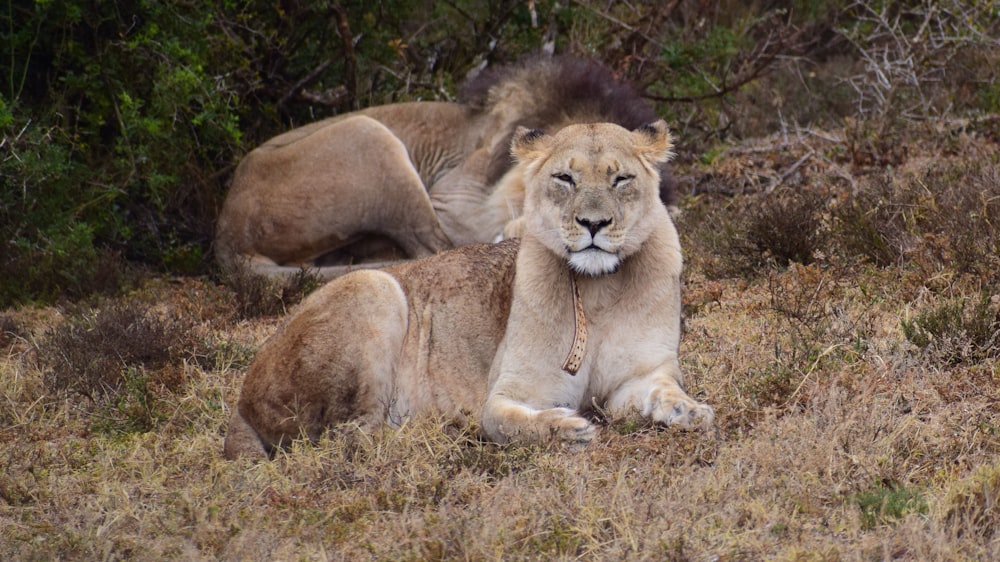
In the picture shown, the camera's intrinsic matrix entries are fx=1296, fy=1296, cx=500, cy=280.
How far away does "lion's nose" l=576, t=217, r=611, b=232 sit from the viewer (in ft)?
15.9

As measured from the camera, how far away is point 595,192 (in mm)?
4922

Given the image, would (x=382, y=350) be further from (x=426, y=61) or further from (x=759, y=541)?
(x=426, y=61)

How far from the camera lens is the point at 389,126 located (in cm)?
896

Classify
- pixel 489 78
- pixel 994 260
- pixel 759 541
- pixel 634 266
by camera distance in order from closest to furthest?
pixel 759 541 → pixel 634 266 → pixel 994 260 → pixel 489 78

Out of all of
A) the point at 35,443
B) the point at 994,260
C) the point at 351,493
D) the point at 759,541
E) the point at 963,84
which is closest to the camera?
the point at 759,541

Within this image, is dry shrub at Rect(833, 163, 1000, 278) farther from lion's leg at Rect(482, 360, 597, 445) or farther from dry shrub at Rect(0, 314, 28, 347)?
dry shrub at Rect(0, 314, 28, 347)

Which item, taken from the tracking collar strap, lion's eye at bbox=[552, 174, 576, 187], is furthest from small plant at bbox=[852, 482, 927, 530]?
lion's eye at bbox=[552, 174, 576, 187]

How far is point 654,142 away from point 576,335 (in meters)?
0.88

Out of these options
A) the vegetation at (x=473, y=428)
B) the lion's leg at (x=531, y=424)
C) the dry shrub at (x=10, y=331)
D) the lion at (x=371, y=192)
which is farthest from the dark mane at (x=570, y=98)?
the lion's leg at (x=531, y=424)

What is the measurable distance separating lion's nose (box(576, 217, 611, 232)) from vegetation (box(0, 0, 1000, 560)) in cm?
75

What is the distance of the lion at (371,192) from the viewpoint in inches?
329

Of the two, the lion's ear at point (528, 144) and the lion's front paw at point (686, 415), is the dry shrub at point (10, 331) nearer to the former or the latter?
the lion's ear at point (528, 144)

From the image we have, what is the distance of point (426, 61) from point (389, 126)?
202 centimetres

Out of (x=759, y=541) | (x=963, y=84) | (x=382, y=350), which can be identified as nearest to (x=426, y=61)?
(x=963, y=84)
